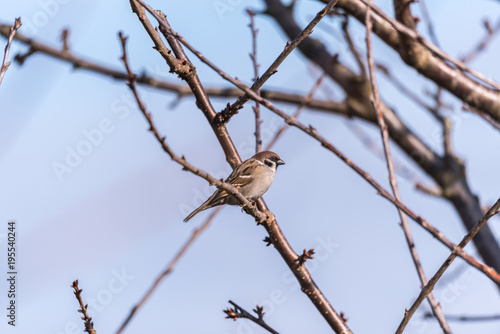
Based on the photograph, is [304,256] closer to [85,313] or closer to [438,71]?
[85,313]

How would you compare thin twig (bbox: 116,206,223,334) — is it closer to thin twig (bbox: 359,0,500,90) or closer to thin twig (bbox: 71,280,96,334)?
thin twig (bbox: 71,280,96,334)

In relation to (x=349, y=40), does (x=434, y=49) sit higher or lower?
lower

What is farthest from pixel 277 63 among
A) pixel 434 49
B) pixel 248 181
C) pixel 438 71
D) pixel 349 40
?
pixel 349 40

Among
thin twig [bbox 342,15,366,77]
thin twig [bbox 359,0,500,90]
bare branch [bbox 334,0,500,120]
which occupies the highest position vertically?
thin twig [bbox 342,15,366,77]

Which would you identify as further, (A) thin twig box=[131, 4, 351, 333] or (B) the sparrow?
(B) the sparrow

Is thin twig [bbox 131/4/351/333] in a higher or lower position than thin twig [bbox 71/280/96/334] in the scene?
higher

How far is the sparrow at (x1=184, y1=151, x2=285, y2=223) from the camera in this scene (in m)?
4.89

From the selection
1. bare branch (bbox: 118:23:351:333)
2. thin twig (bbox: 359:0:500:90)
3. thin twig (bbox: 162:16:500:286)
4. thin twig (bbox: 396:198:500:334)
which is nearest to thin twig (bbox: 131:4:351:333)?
bare branch (bbox: 118:23:351:333)

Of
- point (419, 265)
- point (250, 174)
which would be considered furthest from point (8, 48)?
point (250, 174)

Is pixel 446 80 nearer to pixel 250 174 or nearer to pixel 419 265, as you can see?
pixel 250 174

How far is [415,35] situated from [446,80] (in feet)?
8.55

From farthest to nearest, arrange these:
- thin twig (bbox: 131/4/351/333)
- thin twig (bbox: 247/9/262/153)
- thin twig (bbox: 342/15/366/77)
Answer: thin twig (bbox: 342/15/366/77), thin twig (bbox: 247/9/262/153), thin twig (bbox: 131/4/351/333)

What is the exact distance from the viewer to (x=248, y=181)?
5250 mm

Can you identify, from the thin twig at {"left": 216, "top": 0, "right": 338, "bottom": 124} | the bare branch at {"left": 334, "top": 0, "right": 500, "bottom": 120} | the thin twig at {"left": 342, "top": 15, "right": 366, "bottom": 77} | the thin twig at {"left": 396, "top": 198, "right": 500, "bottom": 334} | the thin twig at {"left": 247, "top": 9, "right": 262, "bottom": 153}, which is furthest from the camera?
the thin twig at {"left": 342, "top": 15, "right": 366, "bottom": 77}
